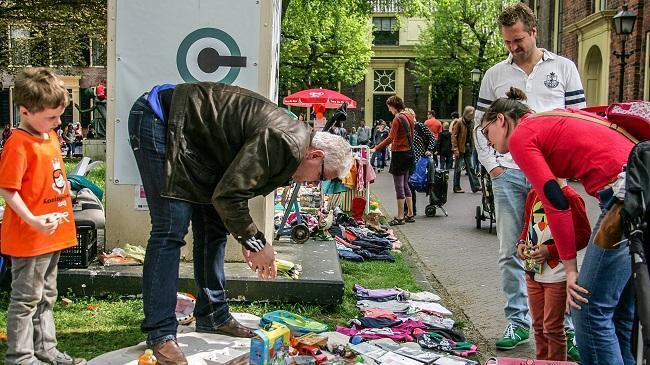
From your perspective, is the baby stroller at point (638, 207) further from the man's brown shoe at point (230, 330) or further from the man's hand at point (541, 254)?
the man's brown shoe at point (230, 330)

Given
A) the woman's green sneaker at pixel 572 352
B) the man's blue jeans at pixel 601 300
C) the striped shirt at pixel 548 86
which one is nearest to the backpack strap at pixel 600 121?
the man's blue jeans at pixel 601 300

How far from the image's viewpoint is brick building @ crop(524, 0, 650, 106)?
1939 centimetres

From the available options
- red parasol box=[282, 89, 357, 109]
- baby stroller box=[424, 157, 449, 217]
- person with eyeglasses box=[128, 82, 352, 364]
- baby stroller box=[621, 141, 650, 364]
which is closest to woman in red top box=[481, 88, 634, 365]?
baby stroller box=[621, 141, 650, 364]

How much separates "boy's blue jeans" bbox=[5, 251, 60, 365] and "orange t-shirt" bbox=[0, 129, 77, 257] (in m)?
0.07

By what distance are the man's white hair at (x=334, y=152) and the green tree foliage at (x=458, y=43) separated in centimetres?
3967

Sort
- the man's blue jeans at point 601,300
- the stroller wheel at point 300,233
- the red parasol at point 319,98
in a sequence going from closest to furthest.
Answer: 1. the man's blue jeans at point 601,300
2. the stroller wheel at point 300,233
3. the red parasol at point 319,98

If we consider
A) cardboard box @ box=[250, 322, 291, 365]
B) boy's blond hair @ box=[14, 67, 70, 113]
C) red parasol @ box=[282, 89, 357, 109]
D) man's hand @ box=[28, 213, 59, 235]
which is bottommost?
cardboard box @ box=[250, 322, 291, 365]

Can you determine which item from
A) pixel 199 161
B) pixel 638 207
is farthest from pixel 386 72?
pixel 638 207

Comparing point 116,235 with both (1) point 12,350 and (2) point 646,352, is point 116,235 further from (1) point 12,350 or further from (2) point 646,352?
(2) point 646,352

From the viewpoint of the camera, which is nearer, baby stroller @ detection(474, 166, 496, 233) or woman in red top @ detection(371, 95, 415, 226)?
baby stroller @ detection(474, 166, 496, 233)

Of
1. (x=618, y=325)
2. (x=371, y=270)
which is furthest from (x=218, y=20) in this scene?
(x=618, y=325)

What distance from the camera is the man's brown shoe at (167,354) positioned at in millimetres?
3865

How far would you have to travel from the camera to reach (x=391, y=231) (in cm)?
1018

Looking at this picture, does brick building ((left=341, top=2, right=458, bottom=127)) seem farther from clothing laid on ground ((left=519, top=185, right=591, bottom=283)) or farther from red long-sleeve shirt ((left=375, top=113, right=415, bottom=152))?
clothing laid on ground ((left=519, top=185, right=591, bottom=283))
